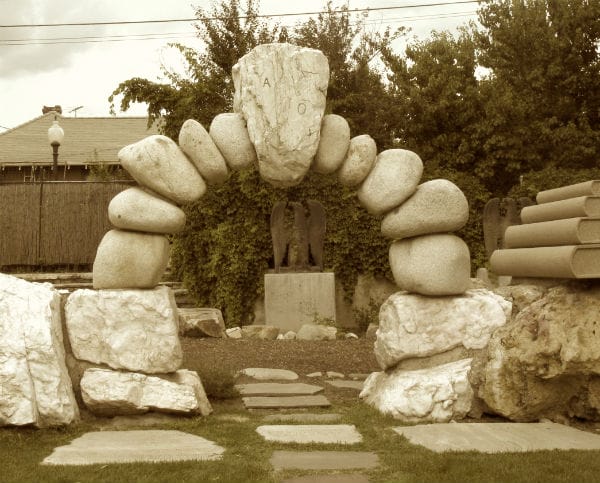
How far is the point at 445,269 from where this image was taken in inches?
234

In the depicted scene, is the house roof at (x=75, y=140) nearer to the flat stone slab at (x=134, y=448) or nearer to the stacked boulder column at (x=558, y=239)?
the stacked boulder column at (x=558, y=239)

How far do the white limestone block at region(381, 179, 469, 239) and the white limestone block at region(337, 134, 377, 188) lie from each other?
423mm

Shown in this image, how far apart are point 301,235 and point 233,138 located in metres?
6.24

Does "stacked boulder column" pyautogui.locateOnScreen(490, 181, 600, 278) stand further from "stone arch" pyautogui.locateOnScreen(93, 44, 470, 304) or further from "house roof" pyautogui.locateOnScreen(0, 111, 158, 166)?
"house roof" pyautogui.locateOnScreen(0, 111, 158, 166)

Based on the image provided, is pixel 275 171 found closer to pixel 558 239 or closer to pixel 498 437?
pixel 558 239

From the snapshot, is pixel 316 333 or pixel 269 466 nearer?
pixel 269 466

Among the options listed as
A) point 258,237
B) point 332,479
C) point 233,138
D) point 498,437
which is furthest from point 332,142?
point 258,237

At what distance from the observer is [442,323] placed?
19.5ft

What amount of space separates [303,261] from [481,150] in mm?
7259

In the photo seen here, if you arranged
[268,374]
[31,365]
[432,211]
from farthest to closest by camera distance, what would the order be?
1. [268,374]
2. [432,211]
3. [31,365]

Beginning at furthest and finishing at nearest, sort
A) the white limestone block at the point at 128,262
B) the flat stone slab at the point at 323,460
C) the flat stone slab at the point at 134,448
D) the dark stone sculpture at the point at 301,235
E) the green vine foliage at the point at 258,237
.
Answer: the green vine foliage at the point at 258,237
the dark stone sculpture at the point at 301,235
the white limestone block at the point at 128,262
the flat stone slab at the point at 134,448
the flat stone slab at the point at 323,460

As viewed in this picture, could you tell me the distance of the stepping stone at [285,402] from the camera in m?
6.28

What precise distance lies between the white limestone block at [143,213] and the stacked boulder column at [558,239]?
8.83 feet

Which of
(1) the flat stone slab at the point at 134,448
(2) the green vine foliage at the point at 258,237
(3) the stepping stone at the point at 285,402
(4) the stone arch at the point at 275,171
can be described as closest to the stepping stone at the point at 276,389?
(3) the stepping stone at the point at 285,402
